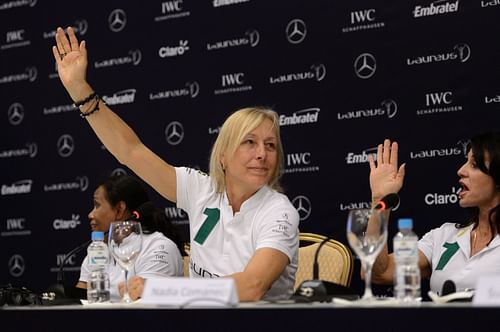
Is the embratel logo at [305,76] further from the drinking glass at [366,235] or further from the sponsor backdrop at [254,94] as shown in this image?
the drinking glass at [366,235]

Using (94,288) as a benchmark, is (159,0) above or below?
above

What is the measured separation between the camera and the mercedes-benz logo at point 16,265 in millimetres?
5656

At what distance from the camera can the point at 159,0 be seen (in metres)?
5.29

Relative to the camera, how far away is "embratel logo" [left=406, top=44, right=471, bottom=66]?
4.15 m

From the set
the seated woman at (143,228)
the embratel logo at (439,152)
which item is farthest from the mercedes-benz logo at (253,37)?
the embratel logo at (439,152)

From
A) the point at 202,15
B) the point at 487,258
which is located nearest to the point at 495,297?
the point at 487,258

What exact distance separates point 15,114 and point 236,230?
3264 millimetres

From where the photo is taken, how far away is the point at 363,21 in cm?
447

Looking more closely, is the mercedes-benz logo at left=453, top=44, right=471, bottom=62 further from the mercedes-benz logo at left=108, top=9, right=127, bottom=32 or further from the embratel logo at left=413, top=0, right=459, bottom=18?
the mercedes-benz logo at left=108, top=9, right=127, bottom=32

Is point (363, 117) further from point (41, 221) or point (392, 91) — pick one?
point (41, 221)

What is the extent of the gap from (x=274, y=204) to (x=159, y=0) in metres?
2.66

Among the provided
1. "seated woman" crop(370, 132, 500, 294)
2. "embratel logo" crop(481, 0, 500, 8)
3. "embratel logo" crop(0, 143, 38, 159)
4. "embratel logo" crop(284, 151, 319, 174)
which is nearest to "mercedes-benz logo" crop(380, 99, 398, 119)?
"embratel logo" crop(284, 151, 319, 174)

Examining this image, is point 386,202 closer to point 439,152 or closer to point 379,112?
point 439,152
